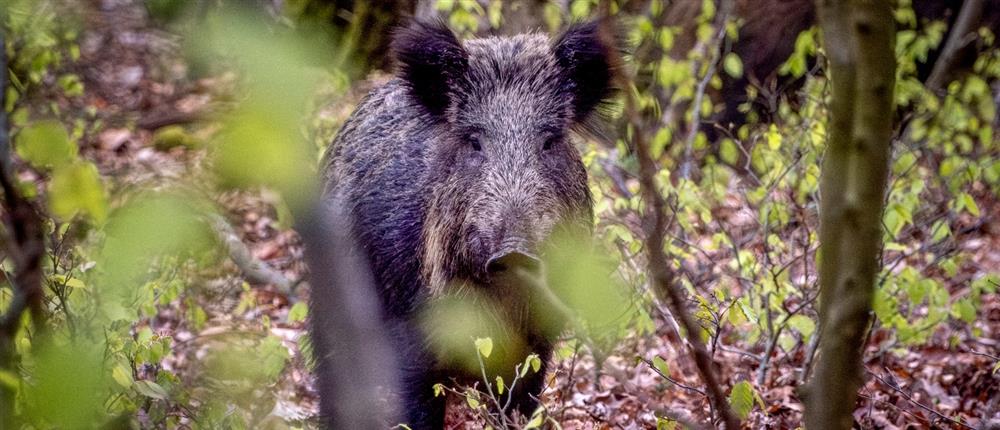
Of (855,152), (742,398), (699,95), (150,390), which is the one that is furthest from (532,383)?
(699,95)

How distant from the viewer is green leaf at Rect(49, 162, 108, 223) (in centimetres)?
105

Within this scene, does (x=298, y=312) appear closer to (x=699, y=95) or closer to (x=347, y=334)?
(x=347, y=334)

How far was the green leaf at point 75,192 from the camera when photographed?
1052 millimetres

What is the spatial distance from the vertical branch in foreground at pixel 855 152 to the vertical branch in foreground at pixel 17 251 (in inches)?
45.5

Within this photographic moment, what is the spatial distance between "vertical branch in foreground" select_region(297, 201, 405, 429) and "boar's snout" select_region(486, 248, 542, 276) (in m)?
0.94

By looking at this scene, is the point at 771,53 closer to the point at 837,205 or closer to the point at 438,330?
the point at 438,330

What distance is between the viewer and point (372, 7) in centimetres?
694

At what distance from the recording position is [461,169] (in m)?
3.59

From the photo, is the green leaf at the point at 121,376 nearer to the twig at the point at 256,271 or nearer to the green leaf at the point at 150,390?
the green leaf at the point at 150,390

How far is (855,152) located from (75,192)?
1096 mm

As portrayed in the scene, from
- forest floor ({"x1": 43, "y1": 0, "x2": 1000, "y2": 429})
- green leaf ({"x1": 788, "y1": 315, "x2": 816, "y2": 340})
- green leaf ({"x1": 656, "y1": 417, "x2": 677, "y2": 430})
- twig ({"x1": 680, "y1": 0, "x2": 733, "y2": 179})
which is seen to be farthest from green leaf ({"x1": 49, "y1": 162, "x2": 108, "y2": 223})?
twig ({"x1": 680, "y1": 0, "x2": 733, "y2": 179})

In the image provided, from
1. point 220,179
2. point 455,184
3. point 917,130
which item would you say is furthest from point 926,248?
point 220,179

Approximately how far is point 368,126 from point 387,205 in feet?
1.73

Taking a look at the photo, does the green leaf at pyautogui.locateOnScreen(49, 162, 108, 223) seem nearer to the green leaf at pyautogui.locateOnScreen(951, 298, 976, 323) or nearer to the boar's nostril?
the boar's nostril
